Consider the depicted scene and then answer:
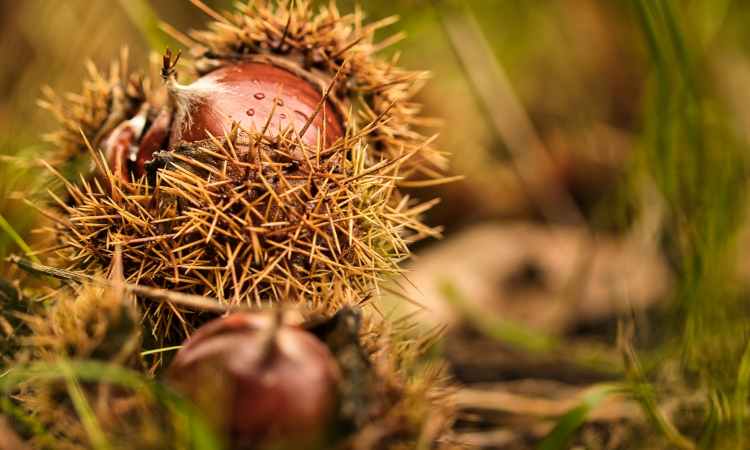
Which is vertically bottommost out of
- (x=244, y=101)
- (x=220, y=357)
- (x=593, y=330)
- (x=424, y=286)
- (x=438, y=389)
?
(x=593, y=330)

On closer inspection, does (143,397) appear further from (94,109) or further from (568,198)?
(568,198)

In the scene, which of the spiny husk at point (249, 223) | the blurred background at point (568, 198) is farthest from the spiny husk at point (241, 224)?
the blurred background at point (568, 198)

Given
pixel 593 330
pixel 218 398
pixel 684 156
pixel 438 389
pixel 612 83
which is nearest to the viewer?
pixel 218 398

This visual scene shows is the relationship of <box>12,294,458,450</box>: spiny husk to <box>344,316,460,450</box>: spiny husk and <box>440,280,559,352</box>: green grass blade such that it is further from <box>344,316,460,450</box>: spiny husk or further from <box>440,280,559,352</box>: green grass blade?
<box>440,280,559,352</box>: green grass blade

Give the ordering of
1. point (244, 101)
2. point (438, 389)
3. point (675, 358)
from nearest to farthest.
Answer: point (438, 389), point (244, 101), point (675, 358)

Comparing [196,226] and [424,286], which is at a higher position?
[196,226]

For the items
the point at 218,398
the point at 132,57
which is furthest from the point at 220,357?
the point at 132,57

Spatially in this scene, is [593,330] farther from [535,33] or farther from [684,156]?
[535,33]

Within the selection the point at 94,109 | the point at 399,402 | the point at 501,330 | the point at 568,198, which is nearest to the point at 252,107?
the point at 94,109
